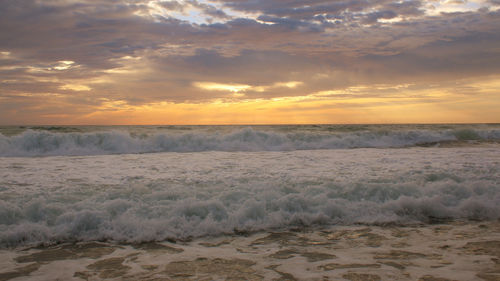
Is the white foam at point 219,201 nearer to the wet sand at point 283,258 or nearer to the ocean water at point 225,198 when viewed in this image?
the ocean water at point 225,198

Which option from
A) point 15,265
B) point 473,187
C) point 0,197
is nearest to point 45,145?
point 0,197

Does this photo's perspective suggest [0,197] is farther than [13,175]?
No

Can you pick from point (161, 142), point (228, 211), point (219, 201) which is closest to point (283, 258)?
point (228, 211)

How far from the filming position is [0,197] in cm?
588

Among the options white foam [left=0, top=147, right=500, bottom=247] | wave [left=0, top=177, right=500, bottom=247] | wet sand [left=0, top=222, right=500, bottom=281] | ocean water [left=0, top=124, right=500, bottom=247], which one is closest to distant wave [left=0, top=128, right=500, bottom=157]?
ocean water [left=0, top=124, right=500, bottom=247]

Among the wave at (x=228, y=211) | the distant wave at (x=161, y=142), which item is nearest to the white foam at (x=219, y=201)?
the wave at (x=228, y=211)

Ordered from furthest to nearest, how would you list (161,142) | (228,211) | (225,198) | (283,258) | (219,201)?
(161,142) < (225,198) < (219,201) < (228,211) < (283,258)

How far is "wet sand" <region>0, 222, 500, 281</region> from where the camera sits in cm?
341

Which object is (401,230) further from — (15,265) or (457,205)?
(15,265)

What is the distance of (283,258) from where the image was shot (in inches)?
152

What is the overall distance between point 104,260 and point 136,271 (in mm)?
560

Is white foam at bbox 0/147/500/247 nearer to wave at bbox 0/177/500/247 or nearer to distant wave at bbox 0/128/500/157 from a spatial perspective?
wave at bbox 0/177/500/247

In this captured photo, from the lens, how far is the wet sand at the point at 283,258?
341 cm

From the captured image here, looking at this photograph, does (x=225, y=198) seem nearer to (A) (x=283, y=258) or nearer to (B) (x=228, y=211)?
(B) (x=228, y=211)
